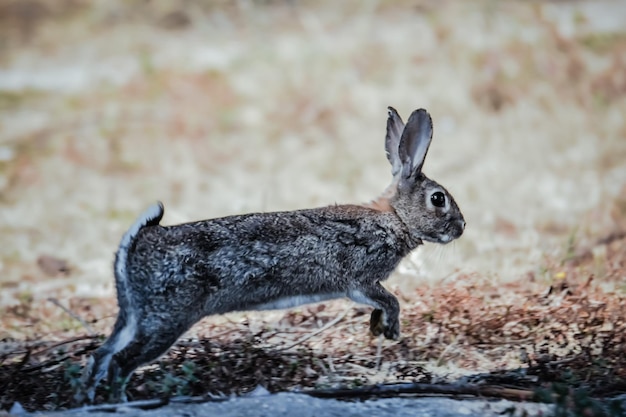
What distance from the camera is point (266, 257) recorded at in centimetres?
508

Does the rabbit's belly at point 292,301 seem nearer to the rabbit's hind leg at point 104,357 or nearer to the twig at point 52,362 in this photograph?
the rabbit's hind leg at point 104,357

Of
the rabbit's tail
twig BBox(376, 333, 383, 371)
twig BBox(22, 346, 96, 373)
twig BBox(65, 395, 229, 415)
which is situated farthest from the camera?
twig BBox(376, 333, 383, 371)

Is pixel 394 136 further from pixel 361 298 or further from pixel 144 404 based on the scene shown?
pixel 144 404

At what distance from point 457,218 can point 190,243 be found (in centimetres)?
180

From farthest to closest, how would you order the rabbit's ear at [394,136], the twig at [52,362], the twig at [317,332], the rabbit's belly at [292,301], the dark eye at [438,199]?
the rabbit's ear at [394,136], the dark eye at [438,199], the twig at [317,332], the twig at [52,362], the rabbit's belly at [292,301]

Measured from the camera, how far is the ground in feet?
18.4

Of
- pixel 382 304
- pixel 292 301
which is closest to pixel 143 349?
pixel 292 301

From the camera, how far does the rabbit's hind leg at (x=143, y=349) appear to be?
4.74m

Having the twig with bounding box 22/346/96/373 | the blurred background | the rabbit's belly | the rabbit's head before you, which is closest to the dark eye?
the rabbit's head

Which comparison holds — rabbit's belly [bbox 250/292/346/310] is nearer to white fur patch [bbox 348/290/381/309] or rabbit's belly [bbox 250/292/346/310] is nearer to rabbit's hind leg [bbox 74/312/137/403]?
white fur patch [bbox 348/290/381/309]

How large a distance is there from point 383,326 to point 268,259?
2.76 ft

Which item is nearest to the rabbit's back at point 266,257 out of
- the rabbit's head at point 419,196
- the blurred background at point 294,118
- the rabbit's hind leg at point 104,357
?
the rabbit's head at point 419,196

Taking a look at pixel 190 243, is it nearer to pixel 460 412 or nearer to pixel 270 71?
pixel 460 412

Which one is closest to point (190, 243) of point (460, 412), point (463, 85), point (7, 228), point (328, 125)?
point (460, 412)
